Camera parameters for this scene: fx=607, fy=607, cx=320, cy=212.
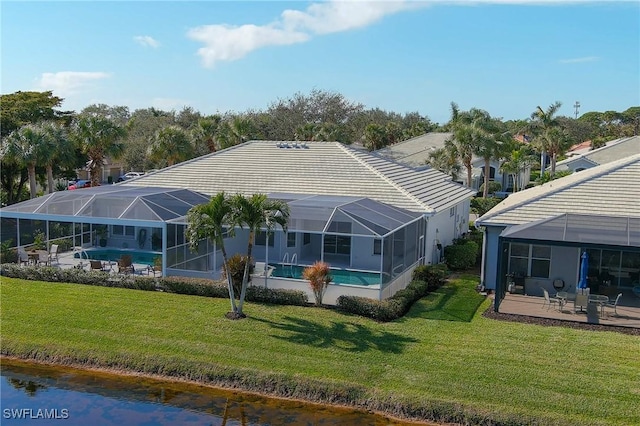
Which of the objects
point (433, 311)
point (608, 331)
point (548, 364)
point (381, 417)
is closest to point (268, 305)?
point (433, 311)

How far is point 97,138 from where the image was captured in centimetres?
3594

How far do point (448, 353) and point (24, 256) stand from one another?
55.4 feet

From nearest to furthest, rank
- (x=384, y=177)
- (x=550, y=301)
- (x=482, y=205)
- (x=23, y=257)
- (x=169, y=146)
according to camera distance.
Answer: (x=550, y=301), (x=23, y=257), (x=384, y=177), (x=169, y=146), (x=482, y=205)

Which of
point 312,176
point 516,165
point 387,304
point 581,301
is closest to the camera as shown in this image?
point 387,304

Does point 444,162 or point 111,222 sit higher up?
point 444,162

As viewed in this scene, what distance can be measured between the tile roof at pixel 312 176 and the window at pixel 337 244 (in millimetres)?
2355

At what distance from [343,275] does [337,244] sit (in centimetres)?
361

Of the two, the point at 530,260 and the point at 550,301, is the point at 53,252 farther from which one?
the point at 550,301

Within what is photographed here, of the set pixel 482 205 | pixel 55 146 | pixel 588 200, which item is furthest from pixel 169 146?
pixel 588 200

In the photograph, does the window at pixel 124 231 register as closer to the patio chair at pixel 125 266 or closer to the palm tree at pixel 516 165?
the patio chair at pixel 125 266

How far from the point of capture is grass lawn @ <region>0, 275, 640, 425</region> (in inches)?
516

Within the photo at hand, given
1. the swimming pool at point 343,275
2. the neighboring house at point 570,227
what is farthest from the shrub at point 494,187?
the swimming pool at point 343,275

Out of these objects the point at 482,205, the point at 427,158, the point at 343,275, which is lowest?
the point at 343,275

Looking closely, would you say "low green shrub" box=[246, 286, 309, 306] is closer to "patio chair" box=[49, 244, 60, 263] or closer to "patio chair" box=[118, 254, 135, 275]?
"patio chair" box=[118, 254, 135, 275]
